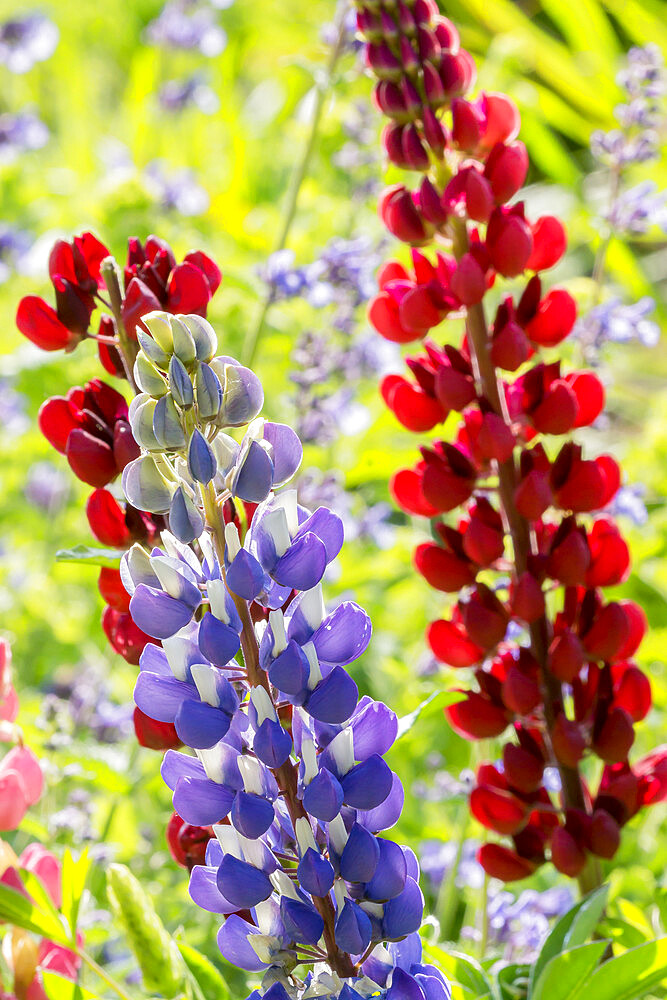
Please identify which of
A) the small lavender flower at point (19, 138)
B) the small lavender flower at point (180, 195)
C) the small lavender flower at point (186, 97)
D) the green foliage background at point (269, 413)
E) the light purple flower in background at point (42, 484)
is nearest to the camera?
the green foliage background at point (269, 413)

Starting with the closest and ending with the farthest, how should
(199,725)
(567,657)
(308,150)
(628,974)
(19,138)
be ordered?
(199,725) < (628,974) < (567,657) < (308,150) < (19,138)

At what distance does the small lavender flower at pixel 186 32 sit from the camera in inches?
Answer: 72.3

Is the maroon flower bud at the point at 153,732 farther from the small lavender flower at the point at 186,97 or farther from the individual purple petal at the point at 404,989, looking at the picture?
the small lavender flower at the point at 186,97

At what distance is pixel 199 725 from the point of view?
0.35 meters

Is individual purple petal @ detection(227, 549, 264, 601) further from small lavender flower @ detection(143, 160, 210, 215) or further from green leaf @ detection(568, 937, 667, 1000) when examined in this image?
small lavender flower @ detection(143, 160, 210, 215)

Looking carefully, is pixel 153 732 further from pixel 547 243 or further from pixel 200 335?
pixel 547 243

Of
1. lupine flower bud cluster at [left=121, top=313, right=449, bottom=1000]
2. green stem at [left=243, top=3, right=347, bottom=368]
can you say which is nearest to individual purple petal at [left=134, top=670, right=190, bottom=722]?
lupine flower bud cluster at [left=121, top=313, right=449, bottom=1000]

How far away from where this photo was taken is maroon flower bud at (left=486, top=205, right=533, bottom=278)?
0.61 m

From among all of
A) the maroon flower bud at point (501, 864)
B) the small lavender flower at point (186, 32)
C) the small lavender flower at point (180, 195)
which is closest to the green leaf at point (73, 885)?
the maroon flower bud at point (501, 864)

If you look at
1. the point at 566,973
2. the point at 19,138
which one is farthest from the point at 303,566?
the point at 19,138

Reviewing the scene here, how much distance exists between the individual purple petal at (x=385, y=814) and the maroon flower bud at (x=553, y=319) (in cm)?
34

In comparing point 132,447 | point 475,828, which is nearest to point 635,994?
point 132,447

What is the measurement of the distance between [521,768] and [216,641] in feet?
1.04

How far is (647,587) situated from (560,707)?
1.77 feet
